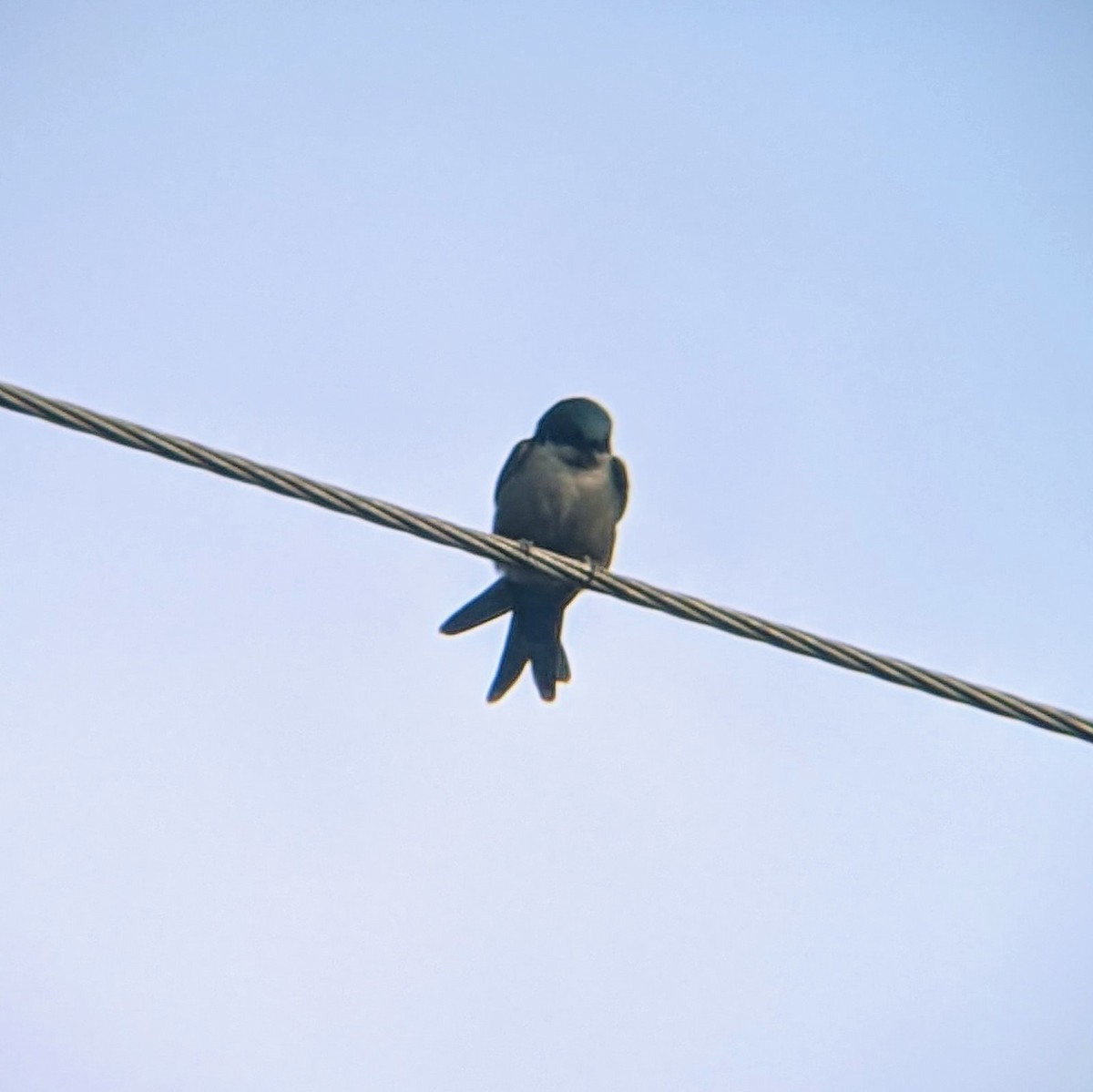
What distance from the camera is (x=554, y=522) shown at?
272 inches

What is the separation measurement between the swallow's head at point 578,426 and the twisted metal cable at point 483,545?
2913 millimetres

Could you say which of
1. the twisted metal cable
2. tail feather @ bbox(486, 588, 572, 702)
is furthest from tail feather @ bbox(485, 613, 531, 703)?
the twisted metal cable

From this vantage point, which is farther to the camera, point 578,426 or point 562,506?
point 578,426

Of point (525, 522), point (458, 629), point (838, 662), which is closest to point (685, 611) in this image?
point (838, 662)

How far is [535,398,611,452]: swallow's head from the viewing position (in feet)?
23.4

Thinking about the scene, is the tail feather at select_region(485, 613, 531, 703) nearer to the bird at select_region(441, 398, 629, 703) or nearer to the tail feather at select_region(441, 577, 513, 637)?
the bird at select_region(441, 398, 629, 703)

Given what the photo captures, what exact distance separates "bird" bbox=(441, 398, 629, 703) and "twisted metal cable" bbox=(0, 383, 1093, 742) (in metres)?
2.57

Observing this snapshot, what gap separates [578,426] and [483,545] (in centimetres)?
302

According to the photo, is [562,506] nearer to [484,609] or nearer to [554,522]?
[554,522]

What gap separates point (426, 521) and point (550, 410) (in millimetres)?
3403

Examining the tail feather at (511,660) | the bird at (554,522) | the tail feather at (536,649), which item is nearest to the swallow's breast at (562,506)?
the bird at (554,522)

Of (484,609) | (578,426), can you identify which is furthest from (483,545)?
(578,426)

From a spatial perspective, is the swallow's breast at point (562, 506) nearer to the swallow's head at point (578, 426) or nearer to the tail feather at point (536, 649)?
the swallow's head at point (578, 426)

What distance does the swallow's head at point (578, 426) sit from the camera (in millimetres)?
7141
